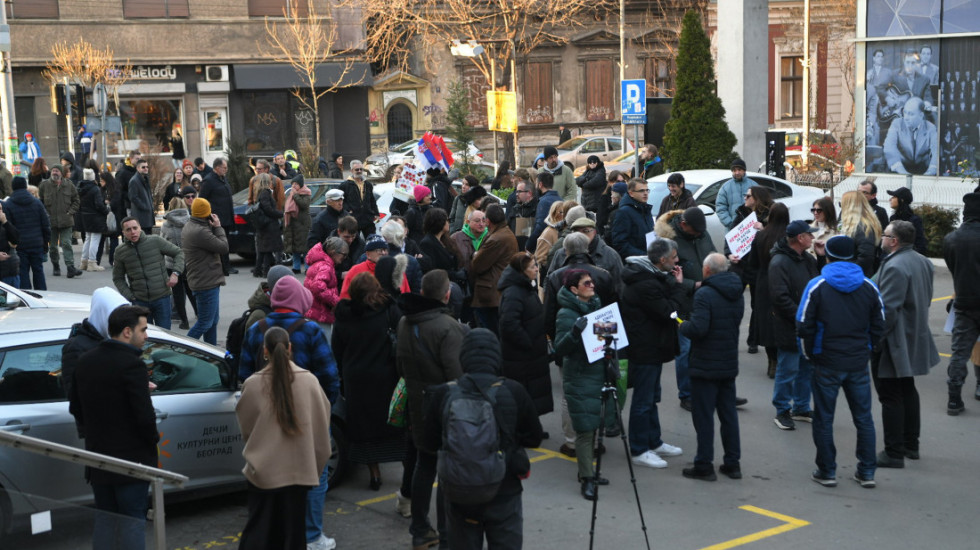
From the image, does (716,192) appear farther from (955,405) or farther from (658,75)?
(658,75)

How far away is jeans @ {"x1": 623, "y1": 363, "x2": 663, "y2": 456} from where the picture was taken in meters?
8.82

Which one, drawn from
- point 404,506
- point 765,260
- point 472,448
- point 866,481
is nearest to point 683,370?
point 765,260

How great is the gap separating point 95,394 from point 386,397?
2.36 meters

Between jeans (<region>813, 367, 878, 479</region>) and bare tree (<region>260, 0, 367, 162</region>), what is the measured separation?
3349 cm

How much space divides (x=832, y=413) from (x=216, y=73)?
119 ft

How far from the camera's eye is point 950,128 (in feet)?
66.6

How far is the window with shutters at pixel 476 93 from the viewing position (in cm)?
4391

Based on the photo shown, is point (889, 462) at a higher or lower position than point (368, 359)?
lower

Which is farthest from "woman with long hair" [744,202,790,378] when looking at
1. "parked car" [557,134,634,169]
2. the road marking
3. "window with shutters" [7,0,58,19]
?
"window with shutters" [7,0,58,19]

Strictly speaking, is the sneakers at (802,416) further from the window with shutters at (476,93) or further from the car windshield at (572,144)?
the window with shutters at (476,93)

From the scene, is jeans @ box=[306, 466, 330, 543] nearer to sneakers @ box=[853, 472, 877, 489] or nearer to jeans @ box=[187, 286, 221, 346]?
sneakers @ box=[853, 472, 877, 489]

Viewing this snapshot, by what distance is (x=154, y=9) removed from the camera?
131 ft

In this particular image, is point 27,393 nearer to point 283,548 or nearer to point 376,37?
point 283,548

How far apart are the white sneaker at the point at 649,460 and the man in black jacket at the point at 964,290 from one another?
315cm
